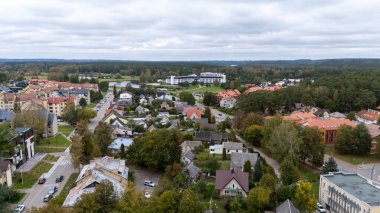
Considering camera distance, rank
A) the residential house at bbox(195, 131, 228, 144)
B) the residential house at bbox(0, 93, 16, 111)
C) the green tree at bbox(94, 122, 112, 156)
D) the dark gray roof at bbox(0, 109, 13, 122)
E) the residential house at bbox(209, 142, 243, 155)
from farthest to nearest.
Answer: the residential house at bbox(0, 93, 16, 111)
the dark gray roof at bbox(0, 109, 13, 122)
the residential house at bbox(195, 131, 228, 144)
the residential house at bbox(209, 142, 243, 155)
the green tree at bbox(94, 122, 112, 156)

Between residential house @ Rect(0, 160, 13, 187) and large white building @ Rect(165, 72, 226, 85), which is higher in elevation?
large white building @ Rect(165, 72, 226, 85)

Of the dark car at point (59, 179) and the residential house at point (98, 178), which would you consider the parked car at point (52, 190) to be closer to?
the dark car at point (59, 179)

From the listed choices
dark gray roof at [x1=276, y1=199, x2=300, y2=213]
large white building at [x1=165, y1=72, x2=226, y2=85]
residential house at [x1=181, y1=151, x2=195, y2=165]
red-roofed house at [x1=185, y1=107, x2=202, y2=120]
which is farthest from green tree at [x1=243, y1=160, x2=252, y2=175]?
large white building at [x1=165, y1=72, x2=226, y2=85]

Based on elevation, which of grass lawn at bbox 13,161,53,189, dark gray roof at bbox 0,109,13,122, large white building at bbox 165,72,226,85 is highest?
large white building at bbox 165,72,226,85

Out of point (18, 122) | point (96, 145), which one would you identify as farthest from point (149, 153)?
point (18, 122)

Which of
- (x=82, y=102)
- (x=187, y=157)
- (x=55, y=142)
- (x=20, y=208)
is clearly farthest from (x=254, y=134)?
(x=82, y=102)

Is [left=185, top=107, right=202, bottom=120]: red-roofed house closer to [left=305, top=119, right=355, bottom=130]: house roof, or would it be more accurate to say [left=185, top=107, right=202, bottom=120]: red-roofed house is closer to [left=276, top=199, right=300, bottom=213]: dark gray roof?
[left=305, top=119, right=355, bottom=130]: house roof

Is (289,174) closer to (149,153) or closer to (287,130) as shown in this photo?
(287,130)
